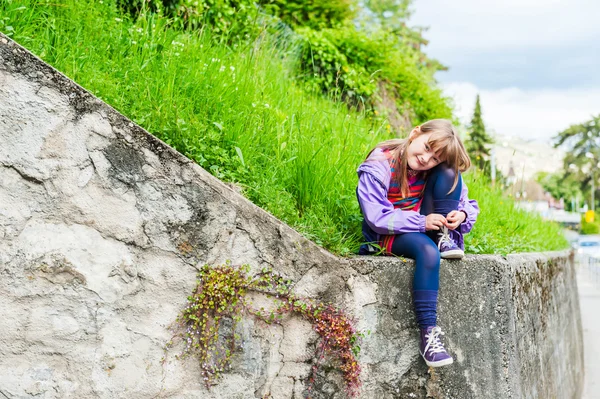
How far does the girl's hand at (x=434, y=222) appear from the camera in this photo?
9.75ft

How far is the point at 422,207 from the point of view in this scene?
315 cm

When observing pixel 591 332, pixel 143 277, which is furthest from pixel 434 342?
pixel 591 332

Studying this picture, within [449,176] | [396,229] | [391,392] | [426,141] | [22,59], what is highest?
[22,59]

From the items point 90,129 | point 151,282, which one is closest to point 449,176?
point 151,282

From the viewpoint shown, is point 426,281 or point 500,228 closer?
point 426,281

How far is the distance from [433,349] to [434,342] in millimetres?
35

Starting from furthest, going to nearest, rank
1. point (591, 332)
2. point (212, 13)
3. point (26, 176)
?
point (591, 332), point (212, 13), point (26, 176)

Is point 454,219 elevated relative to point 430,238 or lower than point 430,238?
elevated

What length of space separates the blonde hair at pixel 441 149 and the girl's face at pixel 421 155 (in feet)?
0.07

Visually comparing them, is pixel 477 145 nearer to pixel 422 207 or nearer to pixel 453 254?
pixel 422 207

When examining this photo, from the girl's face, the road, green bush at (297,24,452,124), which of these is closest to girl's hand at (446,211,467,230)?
the girl's face

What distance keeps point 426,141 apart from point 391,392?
1.31 metres

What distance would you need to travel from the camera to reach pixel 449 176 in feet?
9.98

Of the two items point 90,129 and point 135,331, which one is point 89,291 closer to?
point 135,331
